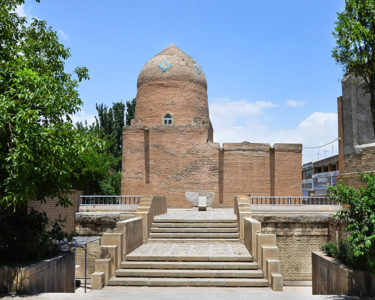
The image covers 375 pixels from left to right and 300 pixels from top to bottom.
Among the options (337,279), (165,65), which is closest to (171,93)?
(165,65)

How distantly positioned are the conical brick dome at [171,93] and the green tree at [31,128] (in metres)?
13.3

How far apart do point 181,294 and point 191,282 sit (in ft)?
3.00

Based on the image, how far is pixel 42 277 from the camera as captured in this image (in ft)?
21.8

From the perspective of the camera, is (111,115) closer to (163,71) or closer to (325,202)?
(163,71)

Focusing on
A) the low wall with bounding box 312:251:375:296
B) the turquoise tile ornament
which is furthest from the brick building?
the low wall with bounding box 312:251:375:296

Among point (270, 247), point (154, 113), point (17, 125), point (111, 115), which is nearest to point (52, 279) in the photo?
point (17, 125)

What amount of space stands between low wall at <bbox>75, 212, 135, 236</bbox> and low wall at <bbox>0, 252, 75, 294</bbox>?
4960 millimetres

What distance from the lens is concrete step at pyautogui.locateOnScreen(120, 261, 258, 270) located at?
7645 mm

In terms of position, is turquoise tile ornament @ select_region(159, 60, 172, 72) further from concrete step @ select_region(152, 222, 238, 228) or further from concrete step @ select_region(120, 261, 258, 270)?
concrete step @ select_region(120, 261, 258, 270)

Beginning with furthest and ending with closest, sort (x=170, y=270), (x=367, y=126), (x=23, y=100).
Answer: (x=367, y=126)
(x=170, y=270)
(x=23, y=100)

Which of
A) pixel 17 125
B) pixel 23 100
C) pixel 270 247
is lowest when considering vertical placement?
pixel 270 247

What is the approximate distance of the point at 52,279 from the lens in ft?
23.1

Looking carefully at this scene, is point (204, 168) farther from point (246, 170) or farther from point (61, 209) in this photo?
point (61, 209)

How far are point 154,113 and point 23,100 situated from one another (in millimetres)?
15302
